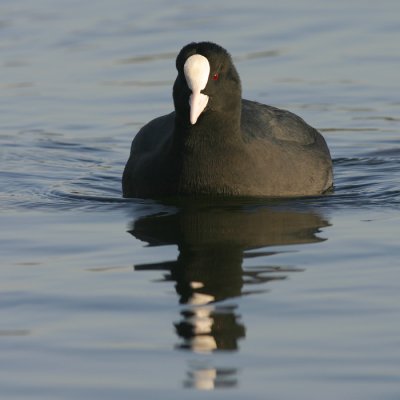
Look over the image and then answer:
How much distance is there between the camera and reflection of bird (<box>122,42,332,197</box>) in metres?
7.43

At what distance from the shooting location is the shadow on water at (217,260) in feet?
17.0

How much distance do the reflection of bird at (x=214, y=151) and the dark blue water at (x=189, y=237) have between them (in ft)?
0.39

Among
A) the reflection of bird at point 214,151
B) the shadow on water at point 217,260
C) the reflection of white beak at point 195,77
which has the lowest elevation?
the shadow on water at point 217,260

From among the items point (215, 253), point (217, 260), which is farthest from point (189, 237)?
point (217, 260)

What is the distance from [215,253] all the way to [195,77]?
116 centimetres

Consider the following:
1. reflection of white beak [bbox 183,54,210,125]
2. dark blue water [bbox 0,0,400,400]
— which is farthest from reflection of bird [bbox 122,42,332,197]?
dark blue water [bbox 0,0,400,400]

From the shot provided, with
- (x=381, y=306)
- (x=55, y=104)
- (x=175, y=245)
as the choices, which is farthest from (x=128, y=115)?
(x=381, y=306)

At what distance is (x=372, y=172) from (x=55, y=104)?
3070 mm

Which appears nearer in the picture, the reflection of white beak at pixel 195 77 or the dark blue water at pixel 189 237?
the dark blue water at pixel 189 237

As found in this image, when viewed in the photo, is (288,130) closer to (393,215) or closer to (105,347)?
(393,215)

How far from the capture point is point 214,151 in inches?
304

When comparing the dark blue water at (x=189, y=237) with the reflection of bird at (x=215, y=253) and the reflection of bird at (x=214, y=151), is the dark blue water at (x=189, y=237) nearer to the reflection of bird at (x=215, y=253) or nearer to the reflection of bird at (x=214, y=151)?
the reflection of bird at (x=215, y=253)

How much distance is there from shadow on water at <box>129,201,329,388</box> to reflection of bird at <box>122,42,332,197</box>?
0.16 m

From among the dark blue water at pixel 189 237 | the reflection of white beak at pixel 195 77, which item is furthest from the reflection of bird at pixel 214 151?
the dark blue water at pixel 189 237
